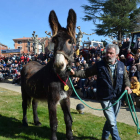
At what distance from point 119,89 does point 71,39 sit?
4.47 feet

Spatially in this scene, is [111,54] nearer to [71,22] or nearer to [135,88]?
[71,22]

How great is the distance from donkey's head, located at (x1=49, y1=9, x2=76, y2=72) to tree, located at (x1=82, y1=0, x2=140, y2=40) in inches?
847

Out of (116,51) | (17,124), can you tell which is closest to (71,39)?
(116,51)

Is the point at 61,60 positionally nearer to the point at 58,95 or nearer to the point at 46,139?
the point at 58,95

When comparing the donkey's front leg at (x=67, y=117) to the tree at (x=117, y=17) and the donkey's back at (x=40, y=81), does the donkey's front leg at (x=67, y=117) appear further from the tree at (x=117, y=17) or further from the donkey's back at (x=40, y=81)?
the tree at (x=117, y=17)

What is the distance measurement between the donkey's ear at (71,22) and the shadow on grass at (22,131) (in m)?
2.49

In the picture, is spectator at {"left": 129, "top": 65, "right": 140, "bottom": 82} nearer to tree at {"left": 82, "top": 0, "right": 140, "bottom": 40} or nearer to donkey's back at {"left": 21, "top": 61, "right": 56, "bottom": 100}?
donkey's back at {"left": 21, "top": 61, "right": 56, "bottom": 100}

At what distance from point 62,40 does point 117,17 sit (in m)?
23.1

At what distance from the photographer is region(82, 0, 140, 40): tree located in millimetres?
23094

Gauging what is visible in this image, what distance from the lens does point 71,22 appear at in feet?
10.2

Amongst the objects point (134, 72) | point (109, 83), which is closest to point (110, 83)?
point (109, 83)

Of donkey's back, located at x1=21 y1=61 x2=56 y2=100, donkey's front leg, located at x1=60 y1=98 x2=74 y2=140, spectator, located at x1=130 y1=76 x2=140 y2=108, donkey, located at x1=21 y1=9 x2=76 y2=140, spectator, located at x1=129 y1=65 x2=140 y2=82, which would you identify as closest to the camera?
donkey, located at x1=21 y1=9 x2=76 y2=140

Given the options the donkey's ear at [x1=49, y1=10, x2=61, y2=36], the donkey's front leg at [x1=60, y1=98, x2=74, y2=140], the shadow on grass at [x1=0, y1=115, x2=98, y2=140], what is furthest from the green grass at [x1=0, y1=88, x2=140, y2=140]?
the donkey's ear at [x1=49, y1=10, x2=61, y2=36]

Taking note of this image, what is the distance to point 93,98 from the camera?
28.5ft
